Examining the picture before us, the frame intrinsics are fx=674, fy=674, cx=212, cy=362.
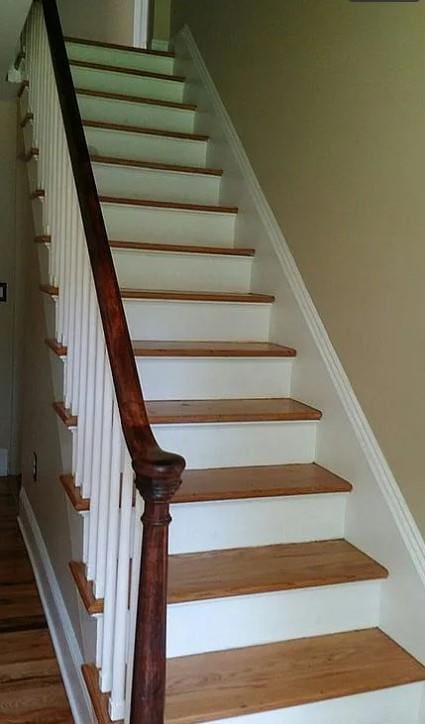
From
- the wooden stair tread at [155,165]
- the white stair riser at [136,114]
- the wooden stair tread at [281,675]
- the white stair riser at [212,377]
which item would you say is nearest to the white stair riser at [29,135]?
the wooden stair tread at [155,165]

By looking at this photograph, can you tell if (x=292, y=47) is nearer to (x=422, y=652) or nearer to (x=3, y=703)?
(x=422, y=652)

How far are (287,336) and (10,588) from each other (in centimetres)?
158

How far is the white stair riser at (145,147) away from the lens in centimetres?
343

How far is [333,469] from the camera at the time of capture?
238 cm

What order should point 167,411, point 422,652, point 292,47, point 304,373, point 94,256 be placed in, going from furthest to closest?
point 292,47 → point 304,373 → point 167,411 → point 422,652 → point 94,256

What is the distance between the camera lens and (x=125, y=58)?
406 cm

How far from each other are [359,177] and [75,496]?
1.40 m

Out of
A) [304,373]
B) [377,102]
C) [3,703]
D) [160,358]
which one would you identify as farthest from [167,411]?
[377,102]

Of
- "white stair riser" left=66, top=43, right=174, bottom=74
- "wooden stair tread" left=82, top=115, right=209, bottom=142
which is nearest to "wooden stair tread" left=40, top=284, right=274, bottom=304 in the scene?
"wooden stair tread" left=82, top=115, right=209, bottom=142

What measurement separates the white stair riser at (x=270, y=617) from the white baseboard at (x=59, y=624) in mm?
348

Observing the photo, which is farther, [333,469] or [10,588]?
[10,588]

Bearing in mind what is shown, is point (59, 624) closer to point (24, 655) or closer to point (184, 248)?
point (24, 655)

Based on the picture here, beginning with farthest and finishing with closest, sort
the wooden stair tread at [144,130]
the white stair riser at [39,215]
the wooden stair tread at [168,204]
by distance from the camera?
the wooden stair tread at [144,130]
the wooden stair tread at [168,204]
the white stair riser at [39,215]

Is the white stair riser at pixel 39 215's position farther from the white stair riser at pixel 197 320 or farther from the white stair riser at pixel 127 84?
the white stair riser at pixel 127 84
